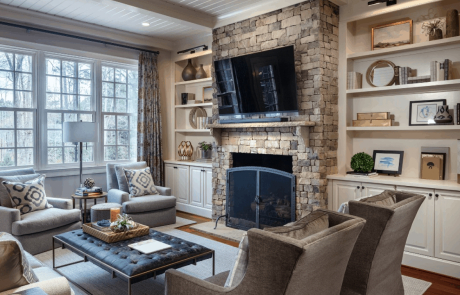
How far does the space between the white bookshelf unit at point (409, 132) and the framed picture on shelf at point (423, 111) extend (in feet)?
0.19

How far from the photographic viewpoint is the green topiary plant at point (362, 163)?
394 centimetres

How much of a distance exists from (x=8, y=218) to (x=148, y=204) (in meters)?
1.60

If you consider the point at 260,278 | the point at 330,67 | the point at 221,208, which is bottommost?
the point at 221,208

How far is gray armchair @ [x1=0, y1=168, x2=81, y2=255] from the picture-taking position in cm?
359

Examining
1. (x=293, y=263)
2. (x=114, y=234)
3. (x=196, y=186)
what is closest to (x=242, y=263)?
(x=293, y=263)

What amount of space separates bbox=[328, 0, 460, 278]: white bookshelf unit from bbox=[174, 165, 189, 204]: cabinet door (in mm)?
2499

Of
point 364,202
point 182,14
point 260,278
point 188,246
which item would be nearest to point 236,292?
point 260,278

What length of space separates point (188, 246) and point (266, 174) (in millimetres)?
1898

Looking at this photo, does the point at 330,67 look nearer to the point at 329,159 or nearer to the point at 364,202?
the point at 329,159

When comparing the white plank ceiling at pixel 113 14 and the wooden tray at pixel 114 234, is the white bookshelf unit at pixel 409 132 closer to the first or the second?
the white plank ceiling at pixel 113 14

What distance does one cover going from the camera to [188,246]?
9.19ft

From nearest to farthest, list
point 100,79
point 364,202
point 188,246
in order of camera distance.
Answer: point 364,202, point 188,246, point 100,79

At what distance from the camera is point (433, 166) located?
364 centimetres

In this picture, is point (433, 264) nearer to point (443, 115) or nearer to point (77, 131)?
point (443, 115)
